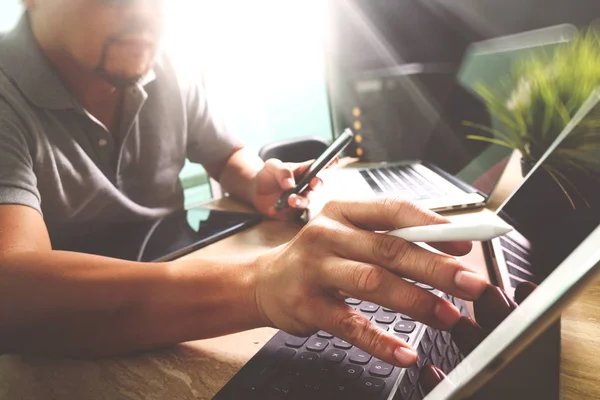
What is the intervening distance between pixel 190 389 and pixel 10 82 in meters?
0.62

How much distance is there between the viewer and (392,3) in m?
1.46

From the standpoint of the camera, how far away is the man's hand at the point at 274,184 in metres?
0.79

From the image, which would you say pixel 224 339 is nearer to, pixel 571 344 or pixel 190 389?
pixel 190 389

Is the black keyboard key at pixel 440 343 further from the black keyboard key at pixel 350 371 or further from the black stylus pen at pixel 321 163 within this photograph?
the black stylus pen at pixel 321 163

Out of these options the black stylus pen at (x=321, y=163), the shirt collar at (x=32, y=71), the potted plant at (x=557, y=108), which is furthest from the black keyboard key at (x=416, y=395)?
the shirt collar at (x=32, y=71)

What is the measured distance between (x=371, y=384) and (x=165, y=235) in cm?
50

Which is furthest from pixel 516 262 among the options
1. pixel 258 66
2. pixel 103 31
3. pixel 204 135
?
pixel 258 66

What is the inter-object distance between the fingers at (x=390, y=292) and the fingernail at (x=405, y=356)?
26 millimetres

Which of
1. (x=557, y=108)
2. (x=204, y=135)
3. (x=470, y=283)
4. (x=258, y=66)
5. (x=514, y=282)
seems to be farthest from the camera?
(x=258, y=66)

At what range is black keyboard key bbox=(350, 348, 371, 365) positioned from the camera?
0.33 metres

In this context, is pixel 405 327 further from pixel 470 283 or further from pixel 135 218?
pixel 135 218

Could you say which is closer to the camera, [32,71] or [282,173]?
[32,71]

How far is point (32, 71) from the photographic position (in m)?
0.70

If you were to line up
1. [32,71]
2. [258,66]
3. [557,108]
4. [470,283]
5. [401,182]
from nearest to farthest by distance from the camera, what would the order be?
[470,283]
[557,108]
[32,71]
[401,182]
[258,66]
